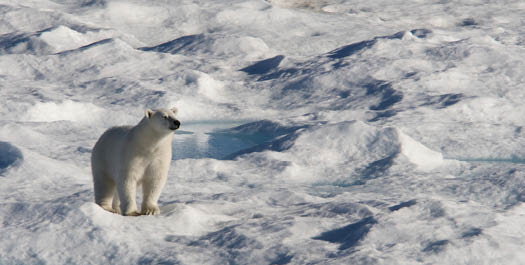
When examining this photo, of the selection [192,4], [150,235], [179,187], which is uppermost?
[150,235]

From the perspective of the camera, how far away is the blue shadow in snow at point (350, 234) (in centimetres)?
398

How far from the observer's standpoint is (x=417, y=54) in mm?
9438

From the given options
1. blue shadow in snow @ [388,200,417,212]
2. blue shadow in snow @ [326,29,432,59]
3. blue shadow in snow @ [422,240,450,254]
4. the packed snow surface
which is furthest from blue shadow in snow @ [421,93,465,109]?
blue shadow in snow @ [422,240,450,254]

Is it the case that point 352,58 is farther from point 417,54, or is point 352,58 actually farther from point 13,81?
point 13,81

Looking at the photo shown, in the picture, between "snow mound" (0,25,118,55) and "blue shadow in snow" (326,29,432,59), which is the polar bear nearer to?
"blue shadow in snow" (326,29,432,59)

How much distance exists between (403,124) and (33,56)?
4898mm

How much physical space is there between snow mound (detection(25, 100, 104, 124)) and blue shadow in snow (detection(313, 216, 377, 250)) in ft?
13.4

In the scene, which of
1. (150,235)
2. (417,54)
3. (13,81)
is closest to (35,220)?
(150,235)

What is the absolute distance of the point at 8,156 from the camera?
566 centimetres

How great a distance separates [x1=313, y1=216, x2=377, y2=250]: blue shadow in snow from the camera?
398 centimetres

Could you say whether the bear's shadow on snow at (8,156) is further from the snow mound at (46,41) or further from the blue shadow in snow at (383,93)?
the snow mound at (46,41)

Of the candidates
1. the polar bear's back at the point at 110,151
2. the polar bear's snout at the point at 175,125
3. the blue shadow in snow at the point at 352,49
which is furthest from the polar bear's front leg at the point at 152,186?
the blue shadow in snow at the point at 352,49

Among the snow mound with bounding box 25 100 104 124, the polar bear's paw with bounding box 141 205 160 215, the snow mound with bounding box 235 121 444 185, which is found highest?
the polar bear's paw with bounding box 141 205 160 215

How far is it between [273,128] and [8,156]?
2.66 meters
